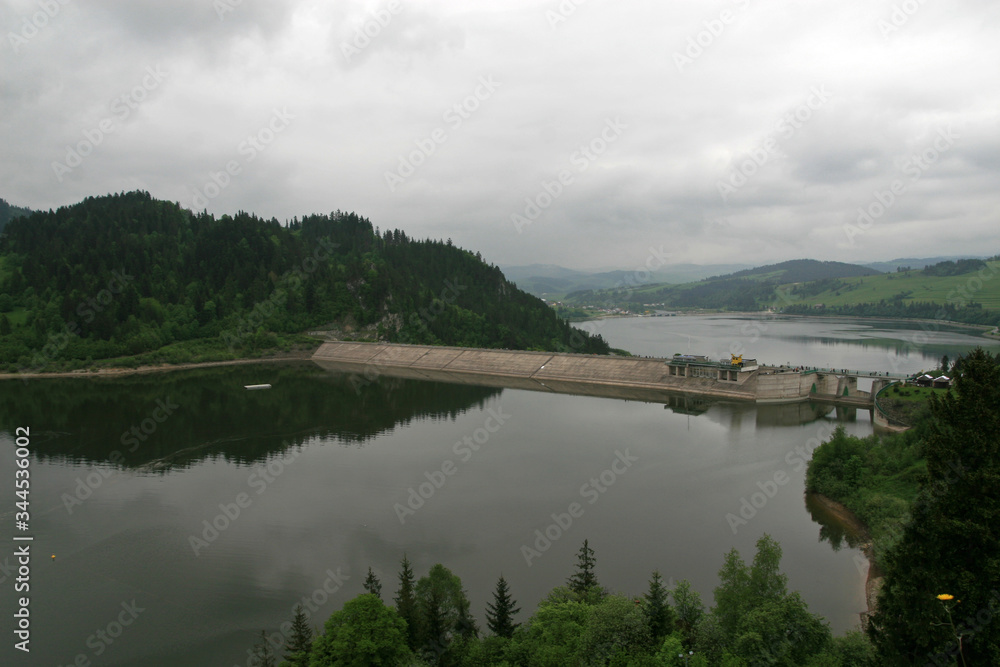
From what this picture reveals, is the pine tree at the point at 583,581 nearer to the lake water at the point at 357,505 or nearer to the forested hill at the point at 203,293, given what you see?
the lake water at the point at 357,505

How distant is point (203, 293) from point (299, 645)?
315 ft

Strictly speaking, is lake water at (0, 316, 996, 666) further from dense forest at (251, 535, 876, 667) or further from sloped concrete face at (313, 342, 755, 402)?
sloped concrete face at (313, 342, 755, 402)

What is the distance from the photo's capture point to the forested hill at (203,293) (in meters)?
85.2

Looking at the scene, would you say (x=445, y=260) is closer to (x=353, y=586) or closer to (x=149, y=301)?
(x=149, y=301)

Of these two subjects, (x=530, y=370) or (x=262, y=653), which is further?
(x=530, y=370)

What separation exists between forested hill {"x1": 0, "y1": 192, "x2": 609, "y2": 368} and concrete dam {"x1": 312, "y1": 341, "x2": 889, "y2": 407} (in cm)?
1128

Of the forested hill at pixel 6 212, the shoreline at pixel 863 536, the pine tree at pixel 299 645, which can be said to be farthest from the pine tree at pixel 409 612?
the forested hill at pixel 6 212

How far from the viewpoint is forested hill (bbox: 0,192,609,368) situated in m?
85.2

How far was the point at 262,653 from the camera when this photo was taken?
18703 millimetres

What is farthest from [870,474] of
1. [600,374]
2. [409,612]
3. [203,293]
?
[203,293]

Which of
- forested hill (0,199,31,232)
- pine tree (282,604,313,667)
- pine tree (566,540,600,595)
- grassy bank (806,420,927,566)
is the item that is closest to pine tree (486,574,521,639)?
pine tree (566,540,600,595)

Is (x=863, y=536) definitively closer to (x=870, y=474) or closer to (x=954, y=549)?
(x=870, y=474)

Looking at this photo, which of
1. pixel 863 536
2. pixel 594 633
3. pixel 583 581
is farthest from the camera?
pixel 863 536

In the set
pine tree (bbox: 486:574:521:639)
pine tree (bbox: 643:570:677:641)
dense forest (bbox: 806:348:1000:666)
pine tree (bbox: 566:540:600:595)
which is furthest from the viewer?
pine tree (bbox: 566:540:600:595)
